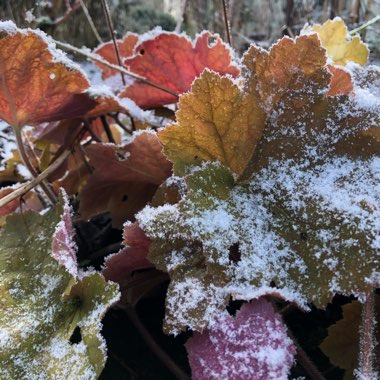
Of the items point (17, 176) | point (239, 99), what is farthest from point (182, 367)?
point (17, 176)

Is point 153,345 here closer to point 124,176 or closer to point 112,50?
point 124,176

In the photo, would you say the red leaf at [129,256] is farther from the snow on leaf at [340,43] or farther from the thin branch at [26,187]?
the snow on leaf at [340,43]

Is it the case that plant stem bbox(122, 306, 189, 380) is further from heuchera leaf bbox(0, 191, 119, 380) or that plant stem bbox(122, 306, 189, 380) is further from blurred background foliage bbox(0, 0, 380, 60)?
blurred background foliage bbox(0, 0, 380, 60)

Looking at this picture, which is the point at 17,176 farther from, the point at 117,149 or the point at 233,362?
the point at 233,362

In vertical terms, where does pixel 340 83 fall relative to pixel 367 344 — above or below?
above

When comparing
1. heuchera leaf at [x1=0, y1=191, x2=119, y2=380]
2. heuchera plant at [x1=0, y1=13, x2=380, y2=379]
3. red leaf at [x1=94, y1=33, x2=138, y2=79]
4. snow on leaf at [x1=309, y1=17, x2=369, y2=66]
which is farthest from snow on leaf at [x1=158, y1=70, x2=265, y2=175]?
red leaf at [x1=94, y1=33, x2=138, y2=79]

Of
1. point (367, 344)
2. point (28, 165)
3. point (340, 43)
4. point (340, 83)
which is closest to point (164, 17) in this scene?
point (340, 43)

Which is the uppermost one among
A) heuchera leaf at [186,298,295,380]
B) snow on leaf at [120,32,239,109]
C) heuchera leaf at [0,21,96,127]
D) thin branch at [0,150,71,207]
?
heuchera leaf at [0,21,96,127]

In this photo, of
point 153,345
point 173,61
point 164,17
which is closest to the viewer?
point 153,345
